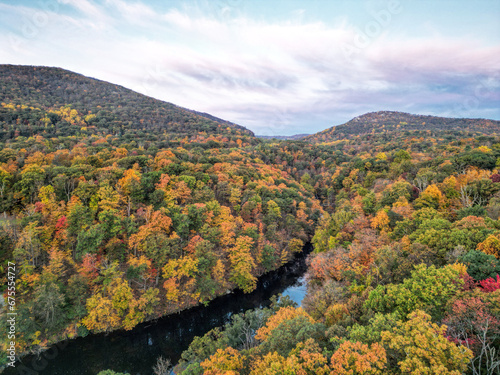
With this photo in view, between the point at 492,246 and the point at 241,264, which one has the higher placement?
the point at 492,246

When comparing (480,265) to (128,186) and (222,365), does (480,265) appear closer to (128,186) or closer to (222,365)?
(222,365)

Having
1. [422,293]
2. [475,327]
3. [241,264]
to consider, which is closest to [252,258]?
[241,264]

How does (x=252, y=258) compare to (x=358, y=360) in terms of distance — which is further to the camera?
(x=252, y=258)

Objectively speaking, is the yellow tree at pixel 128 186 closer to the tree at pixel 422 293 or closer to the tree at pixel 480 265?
the tree at pixel 422 293

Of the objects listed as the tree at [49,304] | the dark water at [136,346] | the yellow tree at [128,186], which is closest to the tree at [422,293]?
the dark water at [136,346]

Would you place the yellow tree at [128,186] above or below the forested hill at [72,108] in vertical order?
below

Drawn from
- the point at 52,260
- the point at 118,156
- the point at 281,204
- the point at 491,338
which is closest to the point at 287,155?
the point at 281,204

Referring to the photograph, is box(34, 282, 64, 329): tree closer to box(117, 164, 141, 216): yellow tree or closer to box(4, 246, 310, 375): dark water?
box(4, 246, 310, 375): dark water
